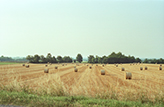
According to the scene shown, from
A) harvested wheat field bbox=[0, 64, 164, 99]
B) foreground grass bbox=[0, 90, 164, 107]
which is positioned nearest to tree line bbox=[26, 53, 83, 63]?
harvested wheat field bbox=[0, 64, 164, 99]

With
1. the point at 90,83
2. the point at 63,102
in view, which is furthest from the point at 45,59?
the point at 63,102

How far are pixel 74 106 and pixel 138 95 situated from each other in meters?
3.81

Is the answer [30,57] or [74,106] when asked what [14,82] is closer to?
[74,106]

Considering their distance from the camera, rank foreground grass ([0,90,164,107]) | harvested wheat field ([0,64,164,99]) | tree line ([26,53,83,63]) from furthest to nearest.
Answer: tree line ([26,53,83,63]) → harvested wheat field ([0,64,164,99]) → foreground grass ([0,90,164,107])

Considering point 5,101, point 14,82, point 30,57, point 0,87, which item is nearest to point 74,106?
point 5,101

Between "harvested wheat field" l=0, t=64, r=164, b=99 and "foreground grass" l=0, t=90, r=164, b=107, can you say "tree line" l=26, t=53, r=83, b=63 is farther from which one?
"foreground grass" l=0, t=90, r=164, b=107

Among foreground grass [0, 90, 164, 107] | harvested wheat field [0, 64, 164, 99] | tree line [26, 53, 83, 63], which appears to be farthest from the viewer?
tree line [26, 53, 83, 63]

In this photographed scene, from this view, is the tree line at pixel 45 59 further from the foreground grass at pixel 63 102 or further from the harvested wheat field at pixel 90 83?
the foreground grass at pixel 63 102

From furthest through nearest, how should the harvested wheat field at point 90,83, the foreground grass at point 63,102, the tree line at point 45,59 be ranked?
1. the tree line at point 45,59
2. the harvested wheat field at point 90,83
3. the foreground grass at point 63,102

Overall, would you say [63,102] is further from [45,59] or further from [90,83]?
[45,59]

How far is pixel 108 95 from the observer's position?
9.14m

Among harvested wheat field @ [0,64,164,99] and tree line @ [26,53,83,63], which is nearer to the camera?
harvested wheat field @ [0,64,164,99]

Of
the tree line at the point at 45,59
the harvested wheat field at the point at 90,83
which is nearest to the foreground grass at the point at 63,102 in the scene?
the harvested wheat field at the point at 90,83

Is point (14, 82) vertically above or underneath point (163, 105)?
above
